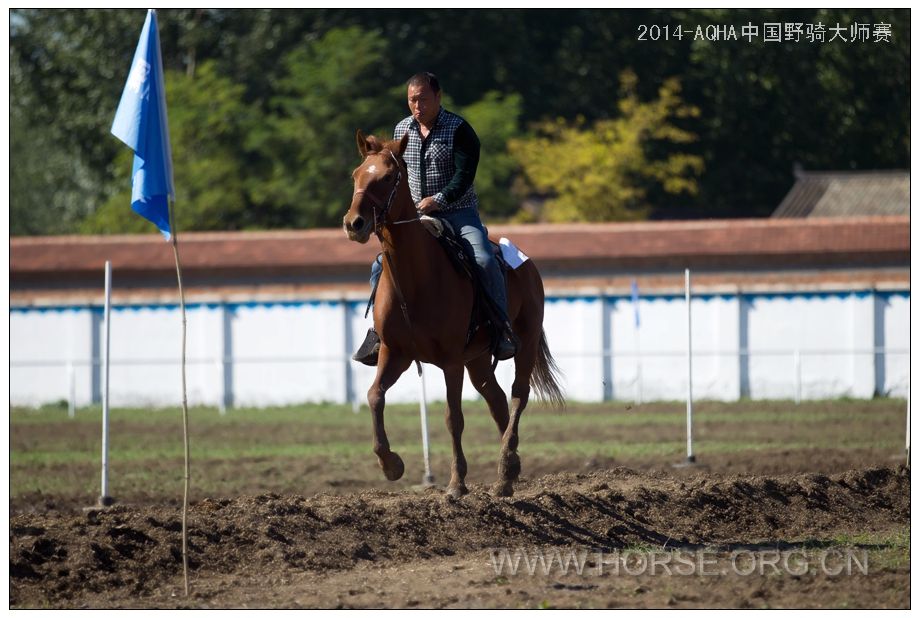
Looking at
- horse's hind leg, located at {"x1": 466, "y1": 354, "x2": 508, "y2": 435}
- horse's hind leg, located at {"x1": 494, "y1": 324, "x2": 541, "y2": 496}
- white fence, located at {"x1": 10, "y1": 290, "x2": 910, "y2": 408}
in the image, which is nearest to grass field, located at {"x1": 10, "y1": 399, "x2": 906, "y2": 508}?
white fence, located at {"x1": 10, "y1": 290, "x2": 910, "y2": 408}

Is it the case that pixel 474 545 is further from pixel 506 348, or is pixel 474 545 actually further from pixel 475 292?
pixel 475 292

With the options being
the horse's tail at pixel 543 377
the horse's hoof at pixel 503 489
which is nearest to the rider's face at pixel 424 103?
the horse's tail at pixel 543 377

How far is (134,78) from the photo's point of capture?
8898 millimetres

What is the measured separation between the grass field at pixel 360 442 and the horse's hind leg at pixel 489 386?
2603 millimetres

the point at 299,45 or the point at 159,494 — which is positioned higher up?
the point at 299,45

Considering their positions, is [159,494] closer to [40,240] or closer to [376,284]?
[376,284]

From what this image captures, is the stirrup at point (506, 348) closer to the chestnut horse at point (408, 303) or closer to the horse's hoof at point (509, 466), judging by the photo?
the chestnut horse at point (408, 303)

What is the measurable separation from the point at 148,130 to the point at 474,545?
12.4ft

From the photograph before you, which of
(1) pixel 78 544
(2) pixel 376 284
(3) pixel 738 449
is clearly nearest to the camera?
(1) pixel 78 544

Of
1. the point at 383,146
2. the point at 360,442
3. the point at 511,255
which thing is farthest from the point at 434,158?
the point at 360,442

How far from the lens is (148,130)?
28.8ft

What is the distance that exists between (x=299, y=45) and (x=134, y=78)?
4048cm

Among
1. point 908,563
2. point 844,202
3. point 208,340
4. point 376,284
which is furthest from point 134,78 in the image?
point 844,202

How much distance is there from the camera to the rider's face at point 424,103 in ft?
33.7
